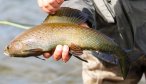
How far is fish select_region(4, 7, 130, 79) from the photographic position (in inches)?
89.0

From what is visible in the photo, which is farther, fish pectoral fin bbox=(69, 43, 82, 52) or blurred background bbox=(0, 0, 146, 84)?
blurred background bbox=(0, 0, 146, 84)

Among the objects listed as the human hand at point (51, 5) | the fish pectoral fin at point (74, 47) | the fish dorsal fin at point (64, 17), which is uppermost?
the human hand at point (51, 5)

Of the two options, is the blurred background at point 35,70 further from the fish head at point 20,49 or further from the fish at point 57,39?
the fish head at point 20,49

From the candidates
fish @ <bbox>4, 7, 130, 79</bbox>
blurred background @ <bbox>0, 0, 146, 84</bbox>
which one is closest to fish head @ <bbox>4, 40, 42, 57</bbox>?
fish @ <bbox>4, 7, 130, 79</bbox>

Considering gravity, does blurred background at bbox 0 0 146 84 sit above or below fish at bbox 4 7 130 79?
below

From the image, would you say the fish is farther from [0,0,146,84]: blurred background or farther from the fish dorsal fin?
[0,0,146,84]: blurred background

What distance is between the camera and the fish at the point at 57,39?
89.0 inches

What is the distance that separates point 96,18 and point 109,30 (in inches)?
4.1

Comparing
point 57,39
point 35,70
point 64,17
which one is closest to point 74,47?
point 57,39

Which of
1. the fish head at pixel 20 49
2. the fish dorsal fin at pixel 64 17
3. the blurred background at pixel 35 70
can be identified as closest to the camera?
the fish head at pixel 20 49

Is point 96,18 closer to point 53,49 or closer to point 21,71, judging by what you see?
point 53,49

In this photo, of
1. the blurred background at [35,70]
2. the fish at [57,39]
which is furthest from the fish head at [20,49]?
the blurred background at [35,70]

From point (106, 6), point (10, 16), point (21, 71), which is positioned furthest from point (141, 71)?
point (10, 16)

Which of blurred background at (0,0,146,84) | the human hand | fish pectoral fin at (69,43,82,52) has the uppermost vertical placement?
the human hand
